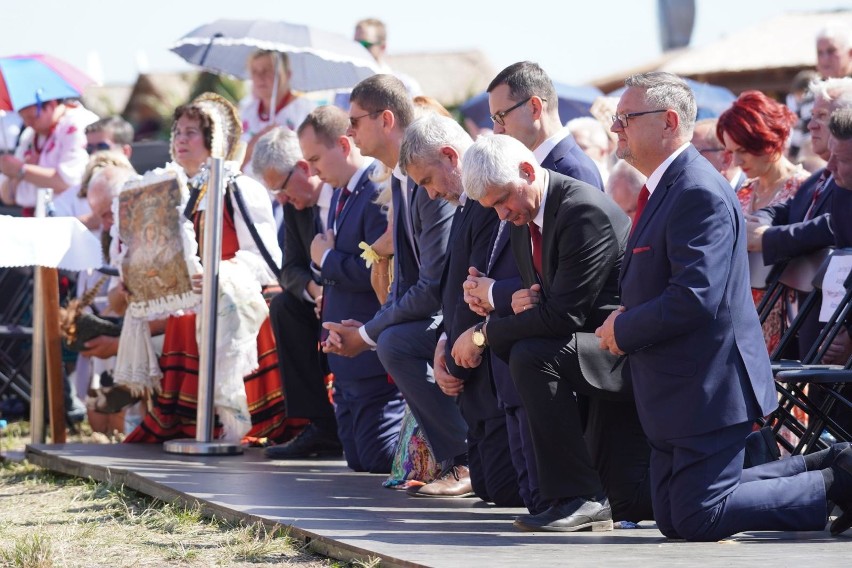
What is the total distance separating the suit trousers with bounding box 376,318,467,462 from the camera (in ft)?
21.1

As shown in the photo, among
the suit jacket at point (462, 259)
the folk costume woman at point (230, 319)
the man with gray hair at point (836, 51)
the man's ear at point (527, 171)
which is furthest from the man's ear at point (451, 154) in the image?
the man with gray hair at point (836, 51)

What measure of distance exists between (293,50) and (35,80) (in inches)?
84.9

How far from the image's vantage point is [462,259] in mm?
5949

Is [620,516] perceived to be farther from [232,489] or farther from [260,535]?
[232,489]

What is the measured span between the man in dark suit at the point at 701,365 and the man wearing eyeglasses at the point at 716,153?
8.11 feet

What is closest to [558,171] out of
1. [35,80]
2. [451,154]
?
[451,154]

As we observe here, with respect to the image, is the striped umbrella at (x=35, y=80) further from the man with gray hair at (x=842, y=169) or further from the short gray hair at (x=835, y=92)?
the man with gray hair at (x=842, y=169)

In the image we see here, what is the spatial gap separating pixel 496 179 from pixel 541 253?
37 centimetres

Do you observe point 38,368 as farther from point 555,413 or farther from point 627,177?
point 555,413

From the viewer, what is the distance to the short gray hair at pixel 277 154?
7797 mm

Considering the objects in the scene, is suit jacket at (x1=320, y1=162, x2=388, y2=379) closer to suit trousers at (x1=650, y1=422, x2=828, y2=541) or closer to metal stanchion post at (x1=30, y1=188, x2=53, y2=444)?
metal stanchion post at (x1=30, y1=188, x2=53, y2=444)

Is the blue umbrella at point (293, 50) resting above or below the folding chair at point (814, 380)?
above

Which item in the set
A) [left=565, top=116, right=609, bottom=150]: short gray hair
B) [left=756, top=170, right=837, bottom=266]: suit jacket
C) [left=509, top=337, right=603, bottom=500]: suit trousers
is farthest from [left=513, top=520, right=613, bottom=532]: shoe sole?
[left=565, top=116, right=609, bottom=150]: short gray hair

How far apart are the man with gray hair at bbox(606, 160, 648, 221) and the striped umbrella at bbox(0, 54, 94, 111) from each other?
4736 millimetres
